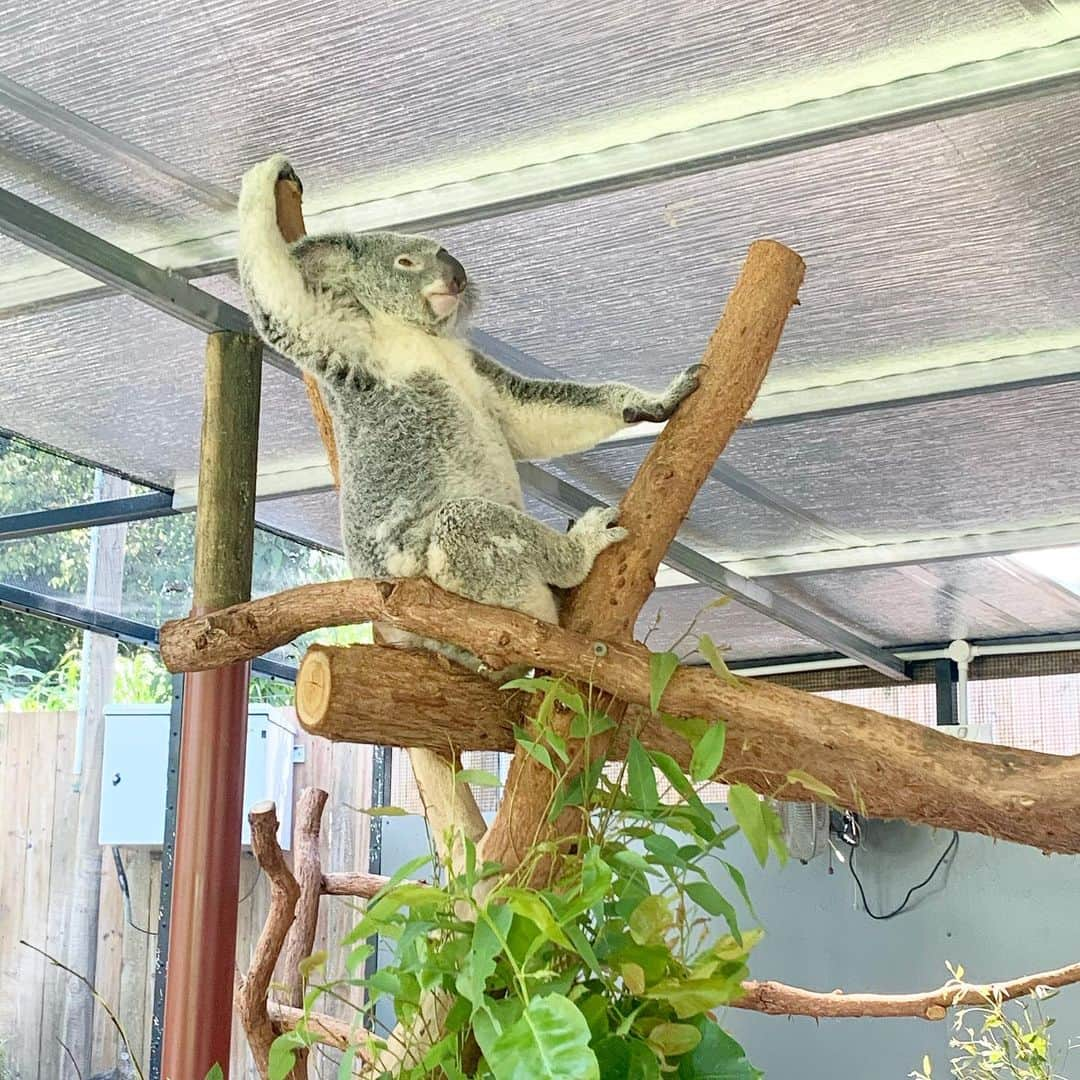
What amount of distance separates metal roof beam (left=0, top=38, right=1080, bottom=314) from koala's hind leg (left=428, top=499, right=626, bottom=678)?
0.58 meters

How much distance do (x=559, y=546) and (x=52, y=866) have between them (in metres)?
2.83

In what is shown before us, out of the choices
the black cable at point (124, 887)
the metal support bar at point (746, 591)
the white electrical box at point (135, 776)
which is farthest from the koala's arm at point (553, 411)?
the black cable at point (124, 887)

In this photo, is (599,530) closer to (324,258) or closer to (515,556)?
(515,556)

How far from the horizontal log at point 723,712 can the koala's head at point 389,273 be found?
0.57 meters

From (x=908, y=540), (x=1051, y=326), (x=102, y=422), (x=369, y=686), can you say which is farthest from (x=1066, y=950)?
(x=369, y=686)

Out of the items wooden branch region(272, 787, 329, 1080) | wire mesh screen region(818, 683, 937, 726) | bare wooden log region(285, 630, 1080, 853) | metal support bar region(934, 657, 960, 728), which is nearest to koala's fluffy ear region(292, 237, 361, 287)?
bare wooden log region(285, 630, 1080, 853)

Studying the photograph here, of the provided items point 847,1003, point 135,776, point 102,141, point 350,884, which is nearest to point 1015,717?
point 847,1003

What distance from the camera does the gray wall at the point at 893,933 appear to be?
5.07 m

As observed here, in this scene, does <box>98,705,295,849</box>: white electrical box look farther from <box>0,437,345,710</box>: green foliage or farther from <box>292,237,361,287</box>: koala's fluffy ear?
<box>292,237,361,287</box>: koala's fluffy ear

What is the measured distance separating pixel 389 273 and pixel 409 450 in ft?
0.97

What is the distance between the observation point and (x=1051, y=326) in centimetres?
275

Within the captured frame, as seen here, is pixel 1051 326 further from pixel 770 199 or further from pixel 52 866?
pixel 52 866

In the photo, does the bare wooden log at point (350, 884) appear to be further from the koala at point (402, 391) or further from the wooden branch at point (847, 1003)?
the koala at point (402, 391)

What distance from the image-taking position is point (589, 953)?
128 centimetres
